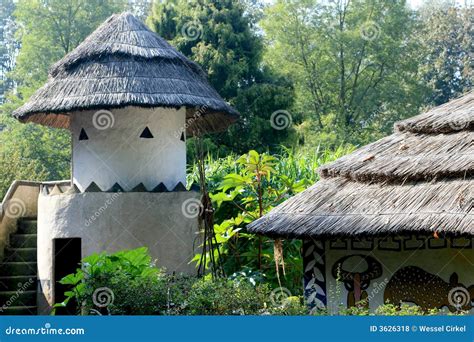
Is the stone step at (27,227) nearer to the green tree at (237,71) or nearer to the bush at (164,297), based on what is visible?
the bush at (164,297)

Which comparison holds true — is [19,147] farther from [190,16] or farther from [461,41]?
[461,41]

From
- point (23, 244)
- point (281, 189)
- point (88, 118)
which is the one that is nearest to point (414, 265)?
point (281, 189)

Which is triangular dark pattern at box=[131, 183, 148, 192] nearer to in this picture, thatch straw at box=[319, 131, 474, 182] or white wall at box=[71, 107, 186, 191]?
white wall at box=[71, 107, 186, 191]

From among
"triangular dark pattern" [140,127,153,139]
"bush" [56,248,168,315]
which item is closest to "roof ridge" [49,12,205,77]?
"triangular dark pattern" [140,127,153,139]

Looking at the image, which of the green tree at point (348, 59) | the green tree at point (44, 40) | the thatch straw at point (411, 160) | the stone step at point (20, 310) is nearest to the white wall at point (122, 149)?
the stone step at point (20, 310)

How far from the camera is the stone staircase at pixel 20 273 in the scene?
15109mm

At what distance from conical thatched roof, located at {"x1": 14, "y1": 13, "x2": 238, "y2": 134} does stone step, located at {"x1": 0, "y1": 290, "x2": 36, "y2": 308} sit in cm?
276

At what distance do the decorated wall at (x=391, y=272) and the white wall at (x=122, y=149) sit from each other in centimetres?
449

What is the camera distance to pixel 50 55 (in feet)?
115

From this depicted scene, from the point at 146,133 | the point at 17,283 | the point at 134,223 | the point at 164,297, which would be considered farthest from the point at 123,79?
the point at 164,297

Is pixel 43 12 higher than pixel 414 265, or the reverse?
pixel 43 12

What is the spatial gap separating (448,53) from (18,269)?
2476cm

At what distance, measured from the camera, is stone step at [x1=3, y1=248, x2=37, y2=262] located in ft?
52.9

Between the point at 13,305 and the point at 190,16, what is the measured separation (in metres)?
11.3
